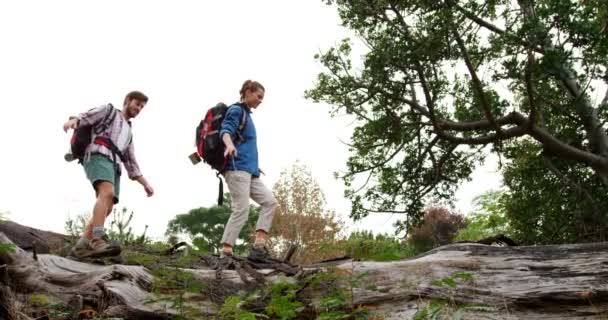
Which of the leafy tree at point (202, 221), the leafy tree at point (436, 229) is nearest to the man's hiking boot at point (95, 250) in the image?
the leafy tree at point (436, 229)

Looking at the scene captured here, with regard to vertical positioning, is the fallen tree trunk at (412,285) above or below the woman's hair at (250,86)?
below

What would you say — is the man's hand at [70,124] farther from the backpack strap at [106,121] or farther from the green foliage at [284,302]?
the green foliage at [284,302]

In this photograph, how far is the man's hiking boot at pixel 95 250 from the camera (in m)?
5.86

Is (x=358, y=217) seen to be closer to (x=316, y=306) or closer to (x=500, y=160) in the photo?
(x=500, y=160)

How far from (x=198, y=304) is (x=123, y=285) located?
569 millimetres

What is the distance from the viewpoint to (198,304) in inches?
191

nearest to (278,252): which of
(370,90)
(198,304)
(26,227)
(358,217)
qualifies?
(358,217)

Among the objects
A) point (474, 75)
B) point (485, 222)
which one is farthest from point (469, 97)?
point (485, 222)

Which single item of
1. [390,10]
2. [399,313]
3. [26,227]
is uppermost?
[390,10]

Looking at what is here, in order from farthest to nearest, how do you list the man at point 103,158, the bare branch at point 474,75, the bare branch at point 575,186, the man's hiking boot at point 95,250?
the bare branch at point 575,186
the bare branch at point 474,75
the man at point 103,158
the man's hiking boot at point 95,250

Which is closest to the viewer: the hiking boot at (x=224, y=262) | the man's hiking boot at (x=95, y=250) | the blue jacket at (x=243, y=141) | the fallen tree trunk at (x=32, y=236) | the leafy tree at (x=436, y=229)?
the hiking boot at (x=224, y=262)

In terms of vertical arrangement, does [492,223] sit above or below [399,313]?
above

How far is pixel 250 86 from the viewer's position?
680 centimetres

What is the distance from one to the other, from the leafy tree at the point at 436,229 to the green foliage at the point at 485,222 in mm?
417
